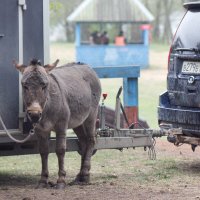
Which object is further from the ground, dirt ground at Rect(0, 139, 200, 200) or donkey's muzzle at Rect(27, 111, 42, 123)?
donkey's muzzle at Rect(27, 111, 42, 123)

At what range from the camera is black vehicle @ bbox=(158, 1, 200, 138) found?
10.4 meters

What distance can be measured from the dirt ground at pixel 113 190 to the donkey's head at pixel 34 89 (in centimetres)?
88

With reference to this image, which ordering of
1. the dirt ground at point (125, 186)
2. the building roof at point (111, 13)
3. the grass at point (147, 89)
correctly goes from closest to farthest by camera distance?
the dirt ground at point (125, 186)
the grass at point (147, 89)
the building roof at point (111, 13)

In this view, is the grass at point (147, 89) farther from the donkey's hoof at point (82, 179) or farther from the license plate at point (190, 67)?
the donkey's hoof at point (82, 179)

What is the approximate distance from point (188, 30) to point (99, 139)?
183 cm

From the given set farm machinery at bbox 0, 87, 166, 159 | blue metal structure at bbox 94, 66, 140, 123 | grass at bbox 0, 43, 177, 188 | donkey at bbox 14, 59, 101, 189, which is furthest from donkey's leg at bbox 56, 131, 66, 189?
blue metal structure at bbox 94, 66, 140, 123

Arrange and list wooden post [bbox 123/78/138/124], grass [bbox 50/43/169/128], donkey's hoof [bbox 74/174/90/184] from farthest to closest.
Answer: grass [bbox 50/43/169/128], wooden post [bbox 123/78/138/124], donkey's hoof [bbox 74/174/90/184]

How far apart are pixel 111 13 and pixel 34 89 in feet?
134

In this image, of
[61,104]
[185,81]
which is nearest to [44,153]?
[61,104]

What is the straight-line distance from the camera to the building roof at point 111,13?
160ft

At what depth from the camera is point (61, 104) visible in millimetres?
9398

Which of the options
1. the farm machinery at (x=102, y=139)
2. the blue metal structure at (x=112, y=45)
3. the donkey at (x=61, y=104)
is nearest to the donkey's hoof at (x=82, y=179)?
the donkey at (x=61, y=104)

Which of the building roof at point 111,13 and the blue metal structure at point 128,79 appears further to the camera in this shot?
the building roof at point 111,13

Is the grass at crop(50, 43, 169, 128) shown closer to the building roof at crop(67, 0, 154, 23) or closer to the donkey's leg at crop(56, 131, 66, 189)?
the building roof at crop(67, 0, 154, 23)
